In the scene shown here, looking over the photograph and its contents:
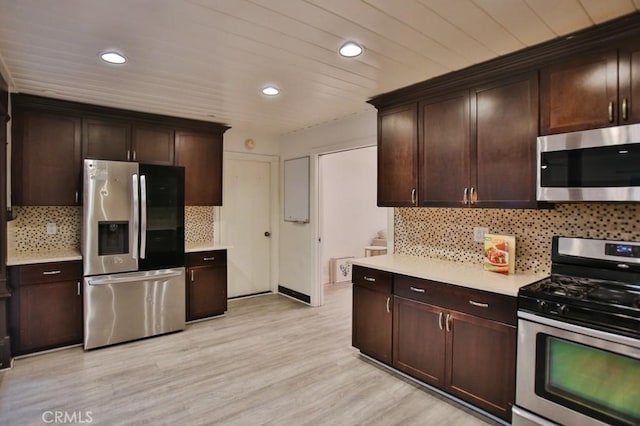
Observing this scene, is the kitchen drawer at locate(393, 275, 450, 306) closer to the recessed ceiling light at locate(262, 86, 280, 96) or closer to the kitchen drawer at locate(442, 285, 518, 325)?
the kitchen drawer at locate(442, 285, 518, 325)

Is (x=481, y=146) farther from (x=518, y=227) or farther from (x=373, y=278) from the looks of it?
(x=373, y=278)

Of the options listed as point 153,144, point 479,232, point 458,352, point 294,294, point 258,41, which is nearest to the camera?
point 258,41

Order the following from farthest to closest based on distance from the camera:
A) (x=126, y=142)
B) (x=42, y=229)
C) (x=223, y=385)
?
(x=126, y=142)
(x=42, y=229)
(x=223, y=385)

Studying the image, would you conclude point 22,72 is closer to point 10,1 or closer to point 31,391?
A: point 10,1

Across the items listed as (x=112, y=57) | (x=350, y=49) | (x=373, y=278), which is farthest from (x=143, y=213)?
(x=350, y=49)

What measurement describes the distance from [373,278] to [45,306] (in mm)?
3078

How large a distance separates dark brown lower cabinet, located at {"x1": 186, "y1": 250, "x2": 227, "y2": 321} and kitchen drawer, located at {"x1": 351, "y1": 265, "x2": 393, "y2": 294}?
6.20 ft

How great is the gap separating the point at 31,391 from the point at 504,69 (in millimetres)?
4212

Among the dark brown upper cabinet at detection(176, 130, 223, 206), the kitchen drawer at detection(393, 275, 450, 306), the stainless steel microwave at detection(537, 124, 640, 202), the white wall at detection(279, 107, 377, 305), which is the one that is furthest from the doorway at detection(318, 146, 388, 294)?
the stainless steel microwave at detection(537, 124, 640, 202)

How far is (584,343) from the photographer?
1.86 meters

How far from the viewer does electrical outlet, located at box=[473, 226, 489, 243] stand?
2854mm

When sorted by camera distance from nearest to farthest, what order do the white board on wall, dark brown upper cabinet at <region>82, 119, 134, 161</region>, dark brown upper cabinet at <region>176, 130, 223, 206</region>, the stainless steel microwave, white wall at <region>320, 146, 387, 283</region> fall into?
the stainless steel microwave → dark brown upper cabinet at <region>82, 119, 134, 161</region> → dark brown upper cabinet at <region>176, 130, 223, 206</region> → the white board on wall → white wall at <region>320, 146, 387, 283</region>

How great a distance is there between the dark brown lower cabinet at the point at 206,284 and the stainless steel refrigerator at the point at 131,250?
0.23 m

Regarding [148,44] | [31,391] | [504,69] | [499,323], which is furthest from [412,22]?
[31,391]
